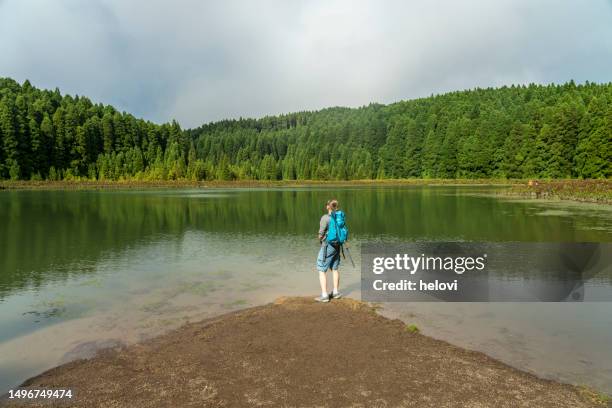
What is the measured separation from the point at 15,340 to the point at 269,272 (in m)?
8.29

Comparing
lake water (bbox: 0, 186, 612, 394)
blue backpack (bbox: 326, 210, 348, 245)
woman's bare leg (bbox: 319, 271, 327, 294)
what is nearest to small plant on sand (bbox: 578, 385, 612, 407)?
lake water (bbox: 0, 186, 612, 394)

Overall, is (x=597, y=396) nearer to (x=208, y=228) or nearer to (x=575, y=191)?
(x=208, y=228)

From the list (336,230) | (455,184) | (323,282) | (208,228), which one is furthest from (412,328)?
(455,184)

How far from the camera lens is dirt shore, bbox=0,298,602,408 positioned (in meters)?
6.38

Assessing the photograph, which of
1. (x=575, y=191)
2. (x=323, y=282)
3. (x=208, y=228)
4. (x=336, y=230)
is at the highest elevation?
(x=336, y=230)

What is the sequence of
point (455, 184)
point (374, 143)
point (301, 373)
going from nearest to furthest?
1. point (301, 373)
2. point (455, 184)
3. point (374, 143)

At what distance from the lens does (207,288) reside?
46.1 feet

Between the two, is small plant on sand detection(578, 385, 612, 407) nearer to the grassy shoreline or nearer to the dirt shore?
the dirt shore

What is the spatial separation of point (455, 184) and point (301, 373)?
115m

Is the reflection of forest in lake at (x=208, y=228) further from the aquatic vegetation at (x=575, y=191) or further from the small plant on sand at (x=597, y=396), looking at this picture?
the aquatic vegetation at (x=575, y=191)

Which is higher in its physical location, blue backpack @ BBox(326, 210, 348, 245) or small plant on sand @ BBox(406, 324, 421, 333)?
blue backpack @ BBox(326, 210, 348, 245)

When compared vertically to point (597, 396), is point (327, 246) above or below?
above

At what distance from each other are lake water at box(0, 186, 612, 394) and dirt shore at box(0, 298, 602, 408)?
35.9 inches

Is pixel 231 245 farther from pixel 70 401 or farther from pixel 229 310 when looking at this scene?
pixel 70 401
